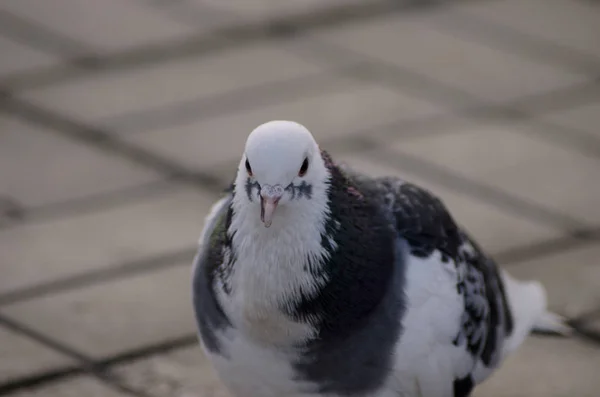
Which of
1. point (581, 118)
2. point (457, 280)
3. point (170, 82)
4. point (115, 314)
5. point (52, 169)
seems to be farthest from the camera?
point (170, 82)

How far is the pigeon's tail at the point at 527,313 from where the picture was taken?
14.7 feet

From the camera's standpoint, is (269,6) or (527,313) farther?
(269,6)

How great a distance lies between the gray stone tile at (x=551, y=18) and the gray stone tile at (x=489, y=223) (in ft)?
6.99

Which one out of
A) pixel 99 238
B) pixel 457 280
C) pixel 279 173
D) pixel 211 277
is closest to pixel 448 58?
pixel 99 238

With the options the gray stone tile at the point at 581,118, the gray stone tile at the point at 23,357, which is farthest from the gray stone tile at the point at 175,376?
the gray stone tile at the point at 581,118

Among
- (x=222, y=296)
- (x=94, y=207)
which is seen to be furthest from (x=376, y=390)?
(x=94, y=207)

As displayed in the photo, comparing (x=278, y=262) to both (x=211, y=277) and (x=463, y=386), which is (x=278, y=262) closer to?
(x=211, y=277)

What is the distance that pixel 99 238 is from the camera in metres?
5.57

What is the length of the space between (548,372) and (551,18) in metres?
4.06

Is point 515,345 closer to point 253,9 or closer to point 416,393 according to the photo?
point 416,393

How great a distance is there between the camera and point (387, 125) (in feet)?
22.2

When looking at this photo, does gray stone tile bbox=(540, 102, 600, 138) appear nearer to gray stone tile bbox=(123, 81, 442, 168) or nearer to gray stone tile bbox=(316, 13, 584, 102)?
gray stone tile bbox=(316, 13, 584, 102)

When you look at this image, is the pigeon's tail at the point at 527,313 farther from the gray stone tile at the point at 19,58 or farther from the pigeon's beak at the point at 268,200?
the gray stone tile at the point at 19,58

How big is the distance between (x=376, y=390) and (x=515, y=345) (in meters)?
0.79
